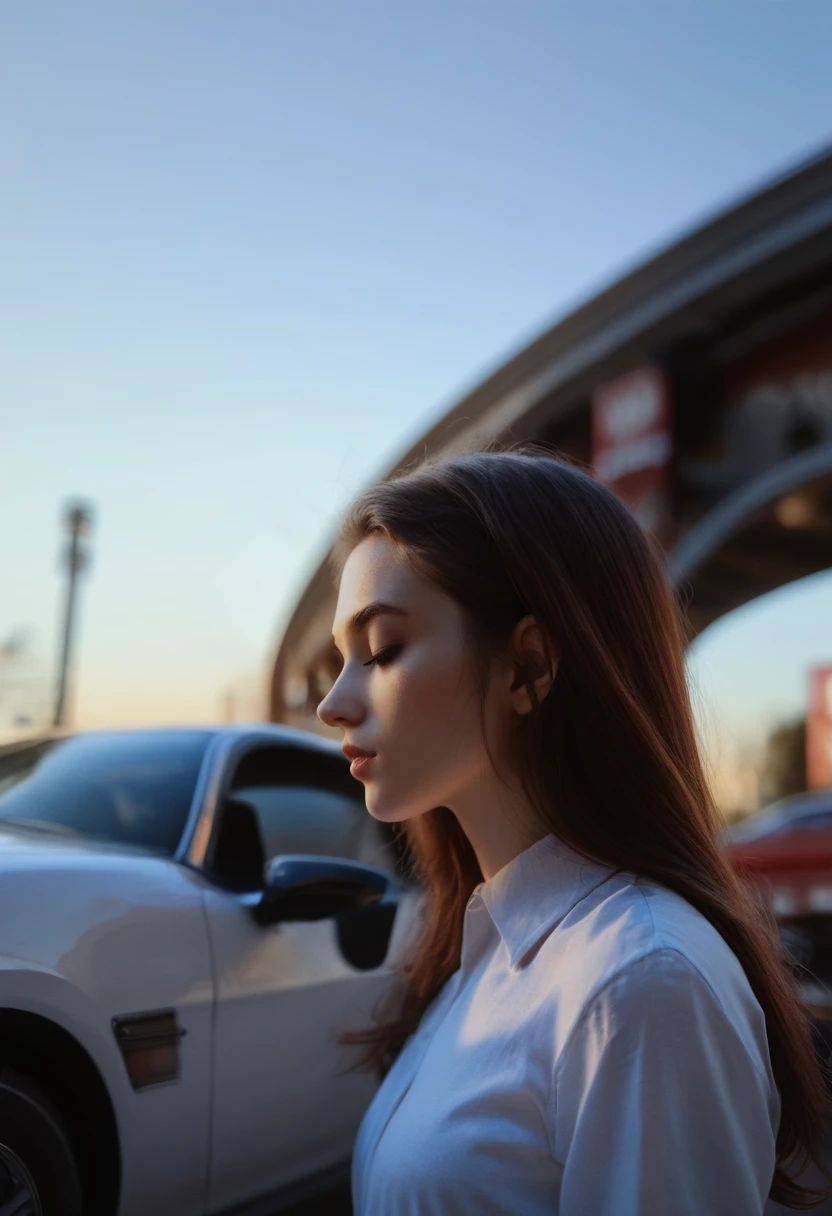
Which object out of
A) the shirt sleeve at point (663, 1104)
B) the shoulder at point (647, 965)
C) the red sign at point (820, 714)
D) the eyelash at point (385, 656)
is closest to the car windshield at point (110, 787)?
the eyelash at point (385, 656)

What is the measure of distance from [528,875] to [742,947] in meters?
0.28

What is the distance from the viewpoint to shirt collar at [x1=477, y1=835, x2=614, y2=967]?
50.3 inches

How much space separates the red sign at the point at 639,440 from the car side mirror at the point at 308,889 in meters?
12.5

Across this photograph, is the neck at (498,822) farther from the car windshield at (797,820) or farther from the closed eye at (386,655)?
the car windshield at (797,820)

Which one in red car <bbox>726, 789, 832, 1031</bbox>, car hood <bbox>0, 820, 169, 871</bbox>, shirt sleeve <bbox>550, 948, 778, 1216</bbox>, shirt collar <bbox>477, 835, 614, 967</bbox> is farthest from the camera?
red car <bbox>726, 789, 832, 1031</bbox>

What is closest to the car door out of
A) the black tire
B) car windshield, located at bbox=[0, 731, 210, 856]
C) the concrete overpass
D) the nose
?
car windshield, located at bbox=[0, 731, 210, 856]

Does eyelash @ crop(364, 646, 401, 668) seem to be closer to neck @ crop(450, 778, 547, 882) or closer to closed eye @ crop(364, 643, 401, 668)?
closed eye @ crop(364, 643, 401, 668)

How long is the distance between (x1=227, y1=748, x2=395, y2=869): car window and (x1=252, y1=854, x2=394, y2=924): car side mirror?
0.40m

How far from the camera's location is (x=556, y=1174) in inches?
42.7

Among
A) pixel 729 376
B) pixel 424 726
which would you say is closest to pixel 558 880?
pixel 424 726

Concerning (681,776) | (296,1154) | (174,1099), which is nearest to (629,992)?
(681,776)

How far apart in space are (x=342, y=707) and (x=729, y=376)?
49.4 feet

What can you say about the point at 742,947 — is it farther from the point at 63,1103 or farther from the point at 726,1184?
the point at 63,1103

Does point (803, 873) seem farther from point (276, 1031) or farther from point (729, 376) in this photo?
point (729, 376)
